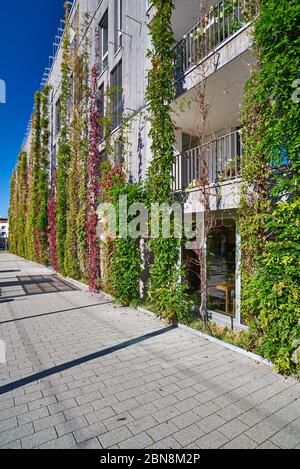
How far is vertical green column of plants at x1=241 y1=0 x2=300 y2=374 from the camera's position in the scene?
12.2 feet

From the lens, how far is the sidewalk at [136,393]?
2736 mm

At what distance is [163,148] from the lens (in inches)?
260

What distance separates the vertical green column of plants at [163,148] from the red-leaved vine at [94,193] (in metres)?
4.18

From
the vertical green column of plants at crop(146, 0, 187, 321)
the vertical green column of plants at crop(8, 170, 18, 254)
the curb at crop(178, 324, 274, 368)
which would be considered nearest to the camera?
the curb at crop(178, 324, 274, 368)

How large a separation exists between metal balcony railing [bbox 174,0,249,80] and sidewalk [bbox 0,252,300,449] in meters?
6.20

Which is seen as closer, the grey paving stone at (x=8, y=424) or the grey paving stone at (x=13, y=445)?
the grey paving stone at (x=13, y=445)

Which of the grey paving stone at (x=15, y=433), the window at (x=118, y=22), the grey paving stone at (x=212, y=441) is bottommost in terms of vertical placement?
the grey paving stone at (x=212, y=441)

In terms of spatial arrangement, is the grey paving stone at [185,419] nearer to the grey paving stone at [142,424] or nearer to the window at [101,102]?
the grey paving stone at [142,424]

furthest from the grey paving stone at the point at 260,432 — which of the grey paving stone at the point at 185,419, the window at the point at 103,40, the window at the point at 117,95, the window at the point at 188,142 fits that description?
the window at the point at 103,40

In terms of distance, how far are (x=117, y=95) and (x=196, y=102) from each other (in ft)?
15.9

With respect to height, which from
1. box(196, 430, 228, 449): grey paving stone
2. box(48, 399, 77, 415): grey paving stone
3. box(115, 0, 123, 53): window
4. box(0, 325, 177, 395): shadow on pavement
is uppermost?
box(115, 0, 123, 53): window

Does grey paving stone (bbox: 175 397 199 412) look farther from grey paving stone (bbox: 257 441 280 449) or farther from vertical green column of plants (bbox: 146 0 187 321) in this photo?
vertical green column of plants (bbox: 146 0 187 321)

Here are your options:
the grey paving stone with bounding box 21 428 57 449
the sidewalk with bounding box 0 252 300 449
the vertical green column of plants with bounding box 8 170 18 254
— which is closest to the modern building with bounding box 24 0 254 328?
the sidewalk with bounding box 0 252 300 449
